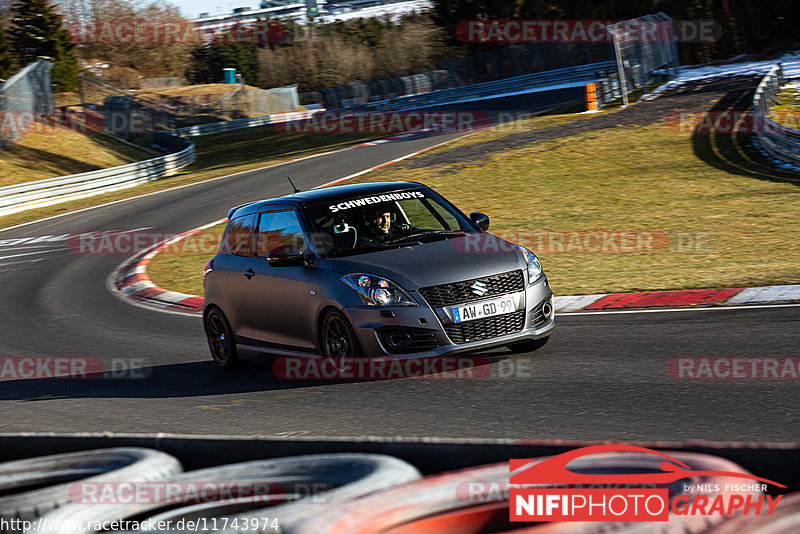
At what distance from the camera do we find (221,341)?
969 cm

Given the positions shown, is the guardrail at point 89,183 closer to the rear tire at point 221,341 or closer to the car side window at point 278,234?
the rear tire at point 221,341

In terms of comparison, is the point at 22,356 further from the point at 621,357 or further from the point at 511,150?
the point at 511,150

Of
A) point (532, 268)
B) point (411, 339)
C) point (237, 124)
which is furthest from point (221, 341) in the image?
point (237, 124)

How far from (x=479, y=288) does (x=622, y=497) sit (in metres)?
4.34

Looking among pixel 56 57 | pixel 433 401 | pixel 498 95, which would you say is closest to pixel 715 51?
pixel 498 95

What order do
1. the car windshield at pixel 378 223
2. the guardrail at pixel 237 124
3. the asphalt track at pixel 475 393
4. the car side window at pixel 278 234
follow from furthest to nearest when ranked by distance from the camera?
the guardrail at pixel 237 124 → the car side window at pixel 278 234 → the car windshield at pixel 378 223 → the asphalt track at pixel 475 393

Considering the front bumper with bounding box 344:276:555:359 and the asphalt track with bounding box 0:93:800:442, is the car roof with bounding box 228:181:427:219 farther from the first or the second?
the asphalt track with bounding box 0:93:800:442

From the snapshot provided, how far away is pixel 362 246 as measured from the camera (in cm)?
838

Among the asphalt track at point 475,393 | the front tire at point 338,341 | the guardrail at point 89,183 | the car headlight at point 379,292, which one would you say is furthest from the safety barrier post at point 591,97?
the car headlight at point 379,292

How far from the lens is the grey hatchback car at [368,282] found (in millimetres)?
7574

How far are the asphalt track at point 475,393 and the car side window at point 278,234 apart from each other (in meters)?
1.25

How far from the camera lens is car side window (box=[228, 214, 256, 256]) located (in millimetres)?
9484

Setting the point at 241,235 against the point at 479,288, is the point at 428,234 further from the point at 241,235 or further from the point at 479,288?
the point at 241,235

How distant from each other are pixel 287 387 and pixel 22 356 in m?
4.55
